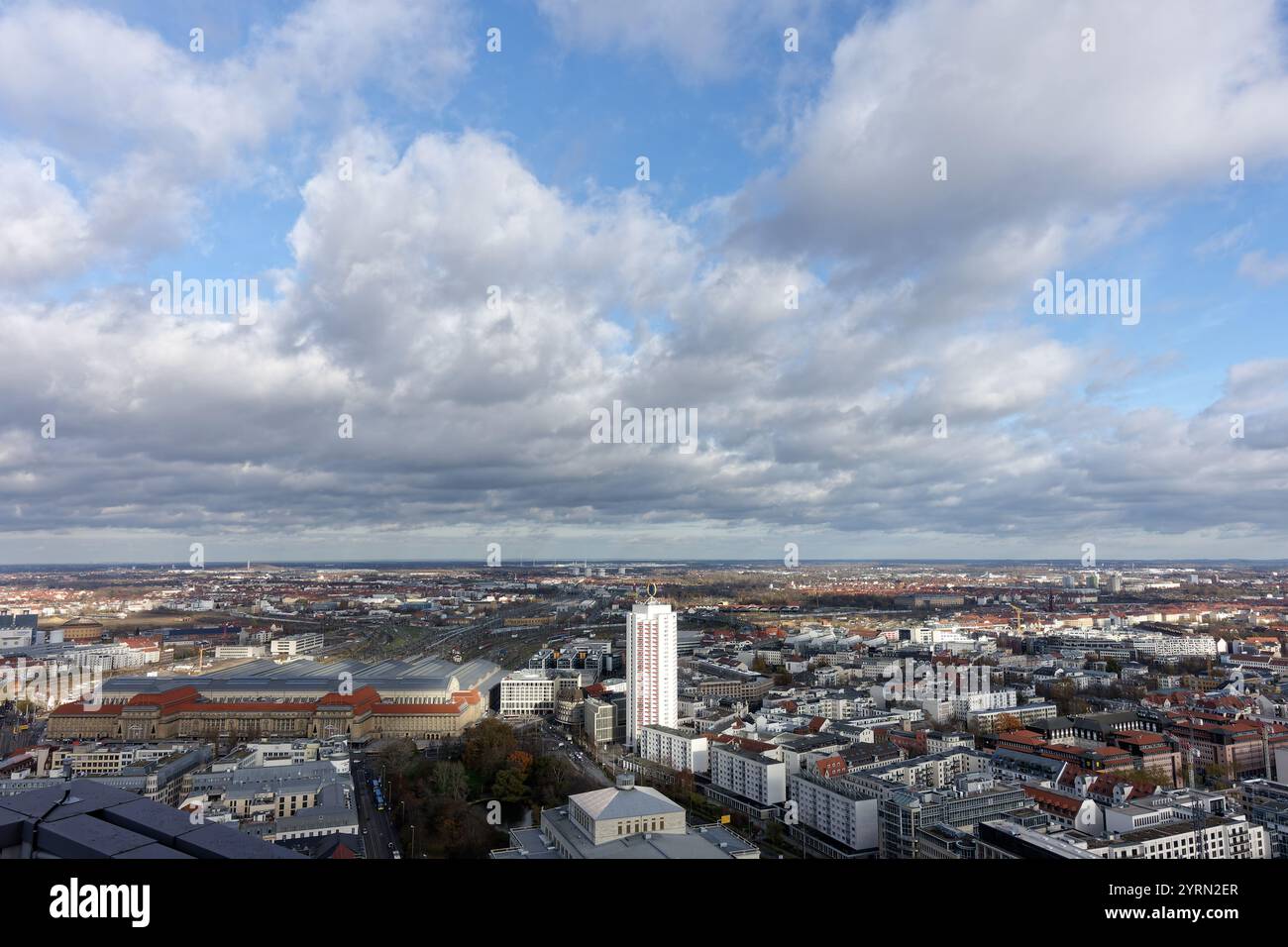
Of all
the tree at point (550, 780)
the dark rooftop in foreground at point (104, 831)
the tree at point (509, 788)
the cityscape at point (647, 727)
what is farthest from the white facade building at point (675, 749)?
the dark rooftop in foreground at point (104, 831)

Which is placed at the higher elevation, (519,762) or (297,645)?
(519,762)

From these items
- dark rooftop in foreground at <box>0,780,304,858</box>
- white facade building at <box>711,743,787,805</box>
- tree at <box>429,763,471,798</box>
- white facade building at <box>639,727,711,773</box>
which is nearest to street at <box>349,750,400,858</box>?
tree at <box>429,763,471,798</box>

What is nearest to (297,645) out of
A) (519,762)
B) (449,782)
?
(519,762)

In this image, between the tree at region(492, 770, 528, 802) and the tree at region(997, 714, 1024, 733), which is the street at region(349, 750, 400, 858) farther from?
the tree at region(997, 714, 1024, 733)

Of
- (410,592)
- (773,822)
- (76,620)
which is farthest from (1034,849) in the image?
(410,592)

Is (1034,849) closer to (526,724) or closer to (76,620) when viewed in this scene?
(526,724)

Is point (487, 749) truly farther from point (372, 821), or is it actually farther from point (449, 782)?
point (372, 821)

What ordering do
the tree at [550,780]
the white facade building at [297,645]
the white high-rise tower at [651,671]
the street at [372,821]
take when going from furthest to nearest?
the white facade building at [297,645]
the white high-rise tower at [651,671]
the tree at [550,780]
the street at [372,821]

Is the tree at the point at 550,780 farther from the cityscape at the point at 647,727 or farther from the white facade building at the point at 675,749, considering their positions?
the white facade building at the point at 675,749
